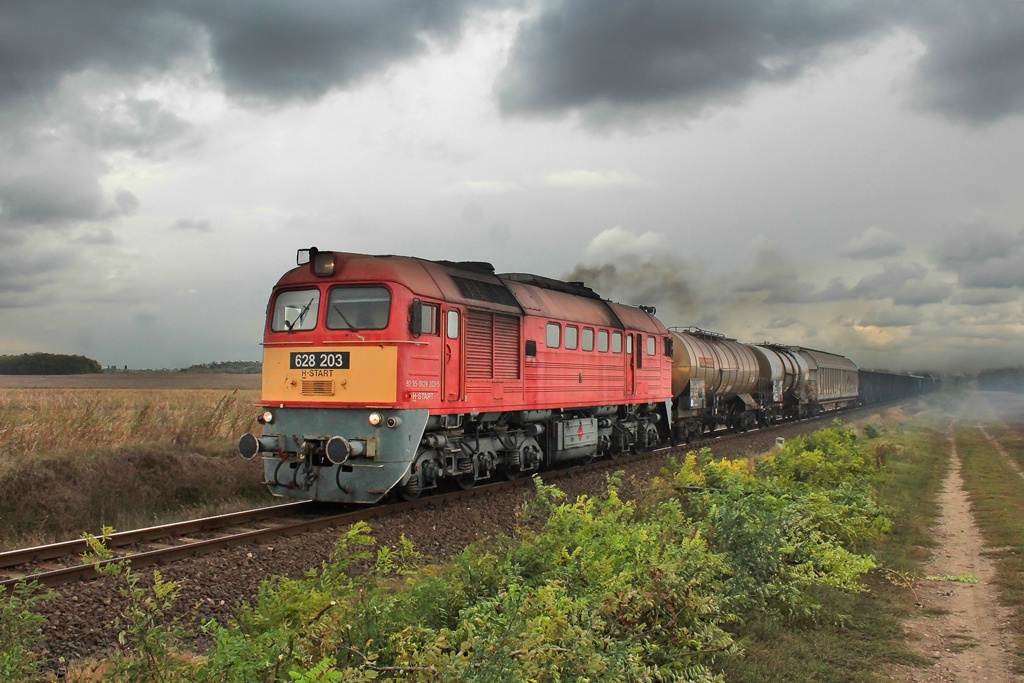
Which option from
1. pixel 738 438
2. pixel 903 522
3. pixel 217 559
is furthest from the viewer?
A: pixel 738 438

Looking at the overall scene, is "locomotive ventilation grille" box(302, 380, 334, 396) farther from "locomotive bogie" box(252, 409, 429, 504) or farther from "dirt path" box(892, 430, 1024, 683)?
"dirt path" box(892, 430, 1024, 683)

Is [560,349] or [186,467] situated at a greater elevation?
[560,349]

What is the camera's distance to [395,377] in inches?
488

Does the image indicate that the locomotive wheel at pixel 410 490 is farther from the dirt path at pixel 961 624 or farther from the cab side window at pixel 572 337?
the dirt path at pixel 961 624

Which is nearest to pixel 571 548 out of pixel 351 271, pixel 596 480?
pixel 351 271

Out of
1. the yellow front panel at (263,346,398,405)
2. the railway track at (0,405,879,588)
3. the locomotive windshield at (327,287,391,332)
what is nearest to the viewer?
the railway track at (0,405,879,588)

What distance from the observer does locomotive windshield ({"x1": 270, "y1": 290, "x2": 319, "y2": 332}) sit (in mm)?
13391

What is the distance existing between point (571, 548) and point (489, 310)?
7.69m

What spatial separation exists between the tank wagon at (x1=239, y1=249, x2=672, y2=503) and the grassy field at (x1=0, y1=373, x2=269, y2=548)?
7.25 feet

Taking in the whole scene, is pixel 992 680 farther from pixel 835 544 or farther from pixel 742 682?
pixel 835 544

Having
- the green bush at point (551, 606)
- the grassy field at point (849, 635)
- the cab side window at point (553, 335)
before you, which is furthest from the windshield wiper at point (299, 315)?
the grassy field at point (849, 635)

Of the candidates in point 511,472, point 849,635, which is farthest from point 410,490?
point 849,635

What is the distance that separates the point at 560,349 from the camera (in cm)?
1742

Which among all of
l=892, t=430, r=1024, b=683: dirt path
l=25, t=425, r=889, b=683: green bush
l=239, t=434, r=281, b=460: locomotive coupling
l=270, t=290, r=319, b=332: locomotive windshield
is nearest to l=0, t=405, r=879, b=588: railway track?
l=239, t=434, r=281, b=460: locomotive coupling
